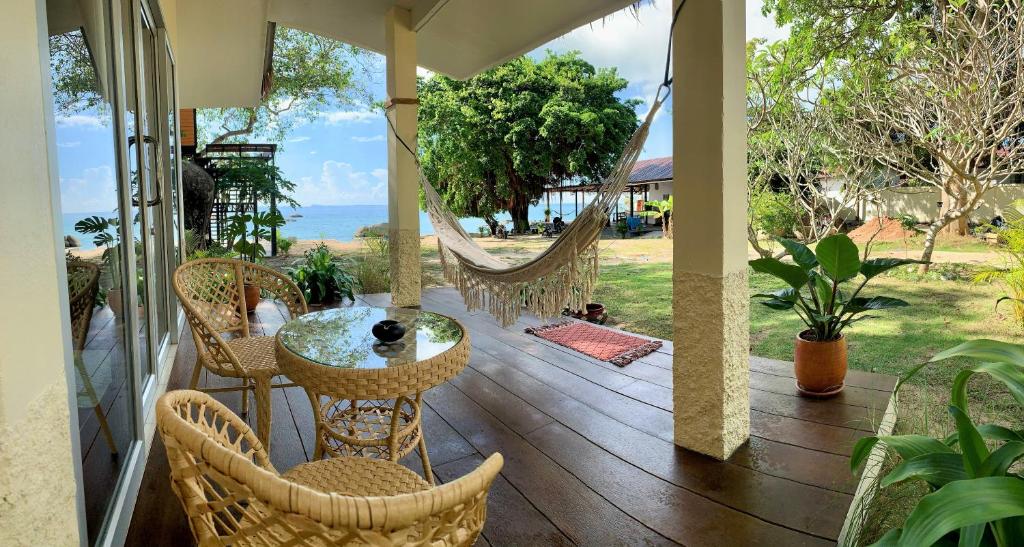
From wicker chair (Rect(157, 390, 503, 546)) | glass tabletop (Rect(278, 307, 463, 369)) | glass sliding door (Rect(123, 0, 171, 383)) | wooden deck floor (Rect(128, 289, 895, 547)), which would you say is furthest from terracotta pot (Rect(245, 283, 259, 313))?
wicker chair (Rect(157, 390, 503, 546))

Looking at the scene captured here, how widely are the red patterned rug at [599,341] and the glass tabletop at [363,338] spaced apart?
1.34 meters

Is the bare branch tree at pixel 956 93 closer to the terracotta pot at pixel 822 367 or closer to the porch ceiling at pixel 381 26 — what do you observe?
the porch ceiling at pixel 381 26

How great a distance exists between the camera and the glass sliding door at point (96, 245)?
43.8 inches

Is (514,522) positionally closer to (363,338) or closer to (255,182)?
(363,338)

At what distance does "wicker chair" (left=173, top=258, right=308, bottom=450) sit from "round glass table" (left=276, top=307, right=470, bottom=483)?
17 centimetres

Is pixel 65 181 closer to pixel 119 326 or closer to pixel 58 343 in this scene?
pixel 58 343

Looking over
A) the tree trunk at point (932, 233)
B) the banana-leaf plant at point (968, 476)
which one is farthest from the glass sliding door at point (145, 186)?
the tree trunk at point (932, 233)

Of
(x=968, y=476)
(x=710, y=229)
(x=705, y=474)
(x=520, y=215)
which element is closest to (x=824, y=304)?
(x=710, y=229)

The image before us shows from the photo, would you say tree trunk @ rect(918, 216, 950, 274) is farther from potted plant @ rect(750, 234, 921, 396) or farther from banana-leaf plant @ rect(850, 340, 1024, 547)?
banana-leaf plant @ rect(850, 340, 1024, 547)

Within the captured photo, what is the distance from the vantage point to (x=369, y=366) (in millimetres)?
1366

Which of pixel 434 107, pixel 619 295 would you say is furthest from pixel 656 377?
pixel 434 107

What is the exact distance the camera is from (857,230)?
9.57 meters

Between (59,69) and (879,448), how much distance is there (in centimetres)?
218

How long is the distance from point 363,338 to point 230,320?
87 cm
